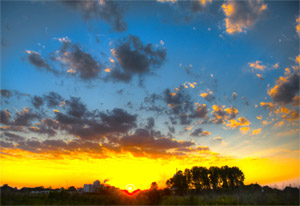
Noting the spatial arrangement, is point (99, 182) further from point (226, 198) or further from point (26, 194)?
point (226, 198)

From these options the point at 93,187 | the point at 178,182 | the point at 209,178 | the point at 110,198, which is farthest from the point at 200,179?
the point at 110,198

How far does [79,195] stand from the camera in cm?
2484

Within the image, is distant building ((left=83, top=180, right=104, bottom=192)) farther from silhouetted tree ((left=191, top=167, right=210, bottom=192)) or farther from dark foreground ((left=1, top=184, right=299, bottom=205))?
silhouetted tree ((left=191, top=167, right=210, bottom=192))

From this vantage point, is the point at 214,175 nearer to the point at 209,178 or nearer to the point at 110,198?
the point at 209,178

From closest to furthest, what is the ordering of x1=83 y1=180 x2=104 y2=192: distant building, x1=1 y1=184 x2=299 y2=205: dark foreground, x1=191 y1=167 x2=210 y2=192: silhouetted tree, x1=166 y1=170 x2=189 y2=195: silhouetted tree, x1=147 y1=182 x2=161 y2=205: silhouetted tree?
x1=1 y1=184 x2=299 y2=205: dark foreground → x1=83 y1=180 x2=104 y2=192: distant building → x1=147 y1=182 x2=161 y2=205: silhouetted tree → x1=166 y1=170 x2=189 y2=195: silhouetted tree → x1=191 y1=167 x2=210 y2=192: silhouetted tree

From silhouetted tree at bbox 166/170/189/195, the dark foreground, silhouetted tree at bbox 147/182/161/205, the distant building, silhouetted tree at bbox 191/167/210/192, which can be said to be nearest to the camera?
the dark foreground

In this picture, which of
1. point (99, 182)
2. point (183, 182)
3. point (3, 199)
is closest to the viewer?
point (3, 199)

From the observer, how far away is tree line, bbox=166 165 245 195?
6964cm

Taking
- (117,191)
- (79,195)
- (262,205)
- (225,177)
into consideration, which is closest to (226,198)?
(262,205)

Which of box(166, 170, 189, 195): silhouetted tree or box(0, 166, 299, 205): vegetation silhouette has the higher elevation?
box(166, 170, 189, 195): silhouetted tree

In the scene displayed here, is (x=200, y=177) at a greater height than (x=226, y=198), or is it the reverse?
(x=200, y=177)

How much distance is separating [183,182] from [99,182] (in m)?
44.6

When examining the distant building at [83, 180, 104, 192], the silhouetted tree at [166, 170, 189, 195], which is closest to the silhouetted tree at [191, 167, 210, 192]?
the silhouetted tree at [166, 170, 189, 195]

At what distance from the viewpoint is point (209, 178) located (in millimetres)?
72750
